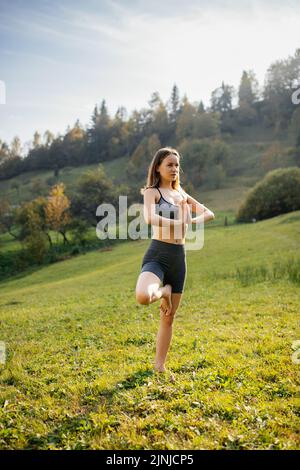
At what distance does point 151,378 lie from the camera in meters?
5.82

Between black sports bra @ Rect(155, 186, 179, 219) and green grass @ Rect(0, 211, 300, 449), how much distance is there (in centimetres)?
264

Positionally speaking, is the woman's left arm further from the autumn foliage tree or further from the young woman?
the autumn foliage tree

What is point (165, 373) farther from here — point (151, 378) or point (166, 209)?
point (166, 209)

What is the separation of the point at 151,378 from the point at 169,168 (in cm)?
347

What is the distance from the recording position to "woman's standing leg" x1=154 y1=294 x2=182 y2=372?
5855 millimetres

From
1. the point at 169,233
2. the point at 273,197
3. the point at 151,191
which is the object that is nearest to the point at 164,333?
the point at 169,233

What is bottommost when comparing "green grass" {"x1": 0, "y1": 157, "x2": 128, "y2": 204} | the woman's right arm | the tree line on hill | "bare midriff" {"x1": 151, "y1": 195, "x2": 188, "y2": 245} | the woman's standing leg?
the woman's standing leg

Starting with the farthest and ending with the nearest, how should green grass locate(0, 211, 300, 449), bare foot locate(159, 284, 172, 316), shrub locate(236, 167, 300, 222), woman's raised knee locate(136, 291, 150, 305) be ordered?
shrub locate(236, 167, 300, 222), bare foot locate(159, 284, 172, 316), woman's raised knee locate(136, 291, 150, 305), green grass locate(0, 211, 300, 449)

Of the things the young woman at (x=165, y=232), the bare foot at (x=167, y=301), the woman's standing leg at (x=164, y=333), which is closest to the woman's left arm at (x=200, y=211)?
the young woman at (x=165, y=232)

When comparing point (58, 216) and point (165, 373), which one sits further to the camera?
point (58, 216)

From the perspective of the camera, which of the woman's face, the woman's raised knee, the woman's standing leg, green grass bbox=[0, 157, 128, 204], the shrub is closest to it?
the woman's raised knee

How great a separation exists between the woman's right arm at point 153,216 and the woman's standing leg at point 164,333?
1.28 meters

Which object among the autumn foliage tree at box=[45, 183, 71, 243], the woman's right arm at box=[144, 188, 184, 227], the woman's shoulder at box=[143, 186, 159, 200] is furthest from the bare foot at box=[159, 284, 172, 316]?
the autumn foliage tree at box=[45, 183, 71, 243]

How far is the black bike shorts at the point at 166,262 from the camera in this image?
5473 mm
